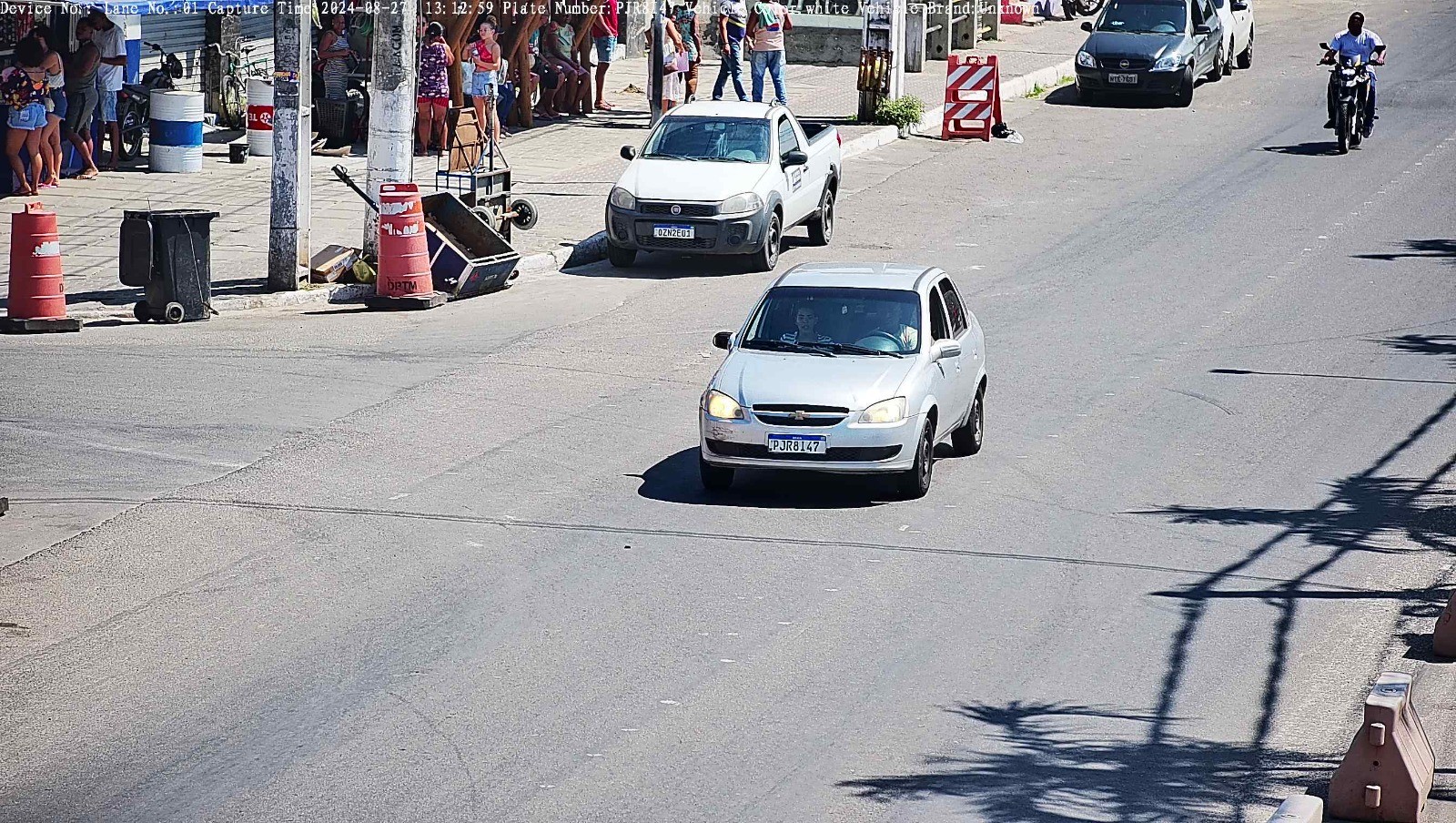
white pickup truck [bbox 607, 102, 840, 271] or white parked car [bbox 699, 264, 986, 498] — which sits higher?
white pickup truck [bbox 607, 102, 840, 271]

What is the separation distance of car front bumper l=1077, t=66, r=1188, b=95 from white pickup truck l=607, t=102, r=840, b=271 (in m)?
12.5

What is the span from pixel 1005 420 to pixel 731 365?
3.15 meters

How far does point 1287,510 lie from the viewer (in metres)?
13.3

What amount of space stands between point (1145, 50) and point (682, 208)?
616 inches

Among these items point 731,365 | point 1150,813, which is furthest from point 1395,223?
point 1150,813

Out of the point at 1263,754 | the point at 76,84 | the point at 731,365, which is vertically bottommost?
the point at 1263,754

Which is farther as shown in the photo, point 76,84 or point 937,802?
point 76,84

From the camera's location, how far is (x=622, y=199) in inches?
851

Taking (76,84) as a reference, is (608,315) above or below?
below

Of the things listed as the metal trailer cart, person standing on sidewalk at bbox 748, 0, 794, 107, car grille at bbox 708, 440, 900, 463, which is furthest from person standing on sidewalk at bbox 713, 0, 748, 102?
car grille at bbox 708, 440, 900, 463

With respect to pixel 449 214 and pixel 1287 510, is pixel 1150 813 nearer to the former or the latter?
pixel 1287 510

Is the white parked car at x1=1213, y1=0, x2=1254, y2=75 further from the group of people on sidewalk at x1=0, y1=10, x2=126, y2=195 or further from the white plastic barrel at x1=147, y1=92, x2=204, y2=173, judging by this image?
the group of people on sidewalk at x1=0, y1=10, x2=126, y2=195

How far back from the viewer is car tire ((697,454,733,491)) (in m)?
13.2

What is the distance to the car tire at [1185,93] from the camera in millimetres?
34469
